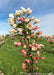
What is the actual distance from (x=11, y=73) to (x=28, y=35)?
6.42ft

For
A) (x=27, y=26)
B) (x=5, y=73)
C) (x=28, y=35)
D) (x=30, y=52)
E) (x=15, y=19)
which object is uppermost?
(x=15, y=19)

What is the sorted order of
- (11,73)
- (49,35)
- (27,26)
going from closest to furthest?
(27,26)
(11,73)
(49,35)

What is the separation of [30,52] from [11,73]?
155 cm

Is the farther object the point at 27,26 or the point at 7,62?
the point at 7,62

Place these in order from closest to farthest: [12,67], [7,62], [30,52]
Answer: [30,52], [12,67], [7,62]

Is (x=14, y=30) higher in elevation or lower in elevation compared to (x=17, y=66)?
higher

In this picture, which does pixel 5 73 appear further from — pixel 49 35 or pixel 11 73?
pixel 49 35

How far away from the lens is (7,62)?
6.35 m

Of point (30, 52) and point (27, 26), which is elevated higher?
point (27, 26)

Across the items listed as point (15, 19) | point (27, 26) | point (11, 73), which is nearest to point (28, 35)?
point (27, 26)

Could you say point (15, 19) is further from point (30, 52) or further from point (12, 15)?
point (30, 52)

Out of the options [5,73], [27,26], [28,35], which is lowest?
[5,73]

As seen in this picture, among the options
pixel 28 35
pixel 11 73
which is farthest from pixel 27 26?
pixel 11 73

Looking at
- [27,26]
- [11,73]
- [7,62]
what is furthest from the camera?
[7,62]
